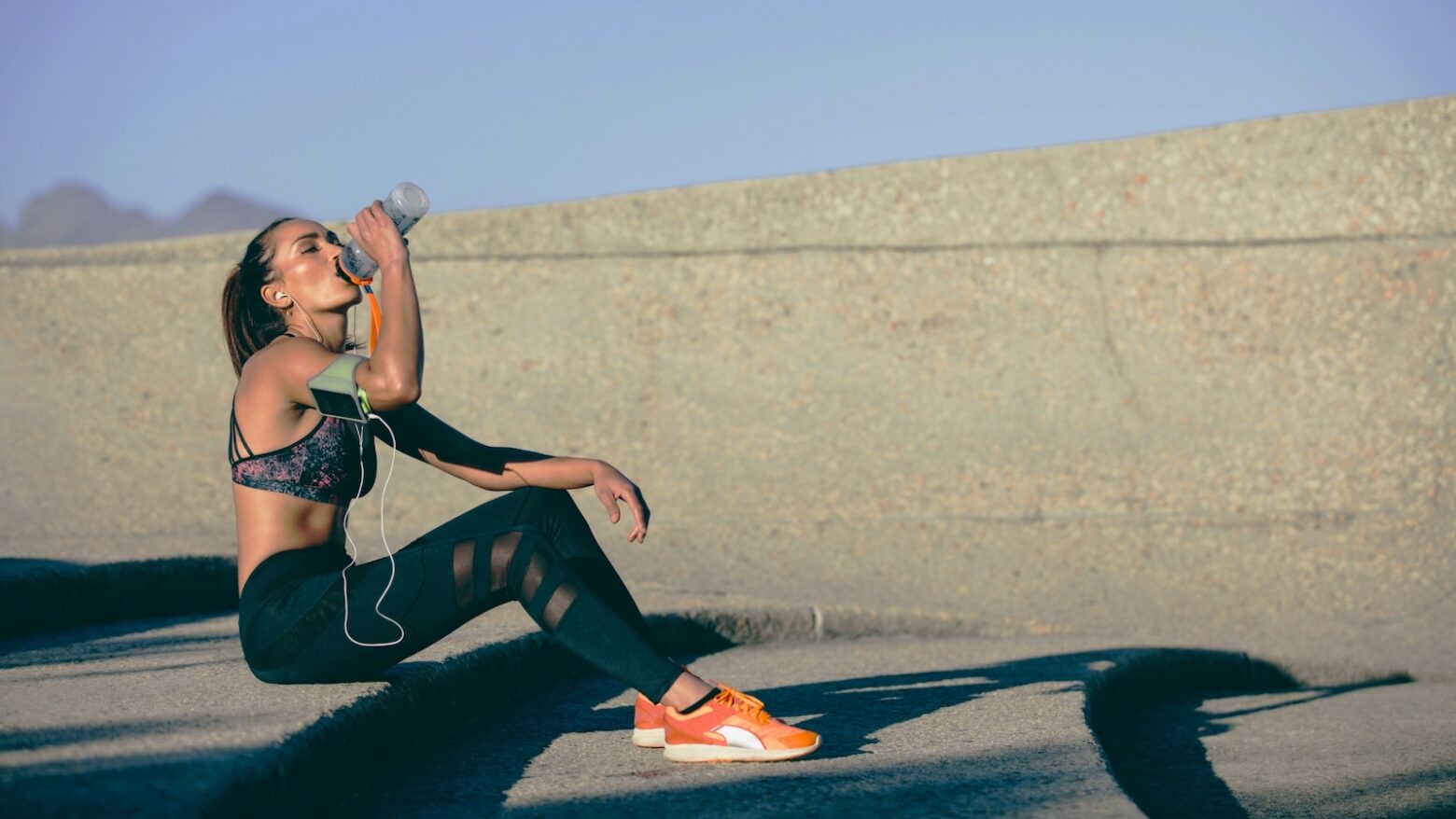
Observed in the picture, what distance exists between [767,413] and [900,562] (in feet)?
3.02

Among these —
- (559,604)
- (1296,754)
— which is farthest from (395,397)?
(1296,754)

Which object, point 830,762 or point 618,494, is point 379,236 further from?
point 830,762

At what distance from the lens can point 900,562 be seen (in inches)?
198

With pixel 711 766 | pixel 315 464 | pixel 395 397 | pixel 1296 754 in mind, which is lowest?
pixel 1296 754

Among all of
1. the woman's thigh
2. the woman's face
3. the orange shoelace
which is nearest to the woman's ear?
the woman's face

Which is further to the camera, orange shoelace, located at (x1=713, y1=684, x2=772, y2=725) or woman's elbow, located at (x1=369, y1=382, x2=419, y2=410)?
orange shoelace, located at (x1=713, y1=684, x2=772, y2=725)

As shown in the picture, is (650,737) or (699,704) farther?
(650,737)

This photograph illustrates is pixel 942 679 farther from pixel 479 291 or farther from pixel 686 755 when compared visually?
pixel 479 291

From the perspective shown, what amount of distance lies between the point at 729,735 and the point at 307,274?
4.39ft

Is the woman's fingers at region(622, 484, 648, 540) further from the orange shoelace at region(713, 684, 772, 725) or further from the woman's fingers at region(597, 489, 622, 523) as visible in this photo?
the orange shoelace at region(713, 684, 772, 725)

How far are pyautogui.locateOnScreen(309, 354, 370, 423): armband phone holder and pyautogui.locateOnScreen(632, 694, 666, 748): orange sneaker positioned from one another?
2.76ft

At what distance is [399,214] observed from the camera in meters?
2.72

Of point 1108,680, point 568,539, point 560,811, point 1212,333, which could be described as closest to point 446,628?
point 568,539

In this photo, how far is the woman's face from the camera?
9.10 ft
